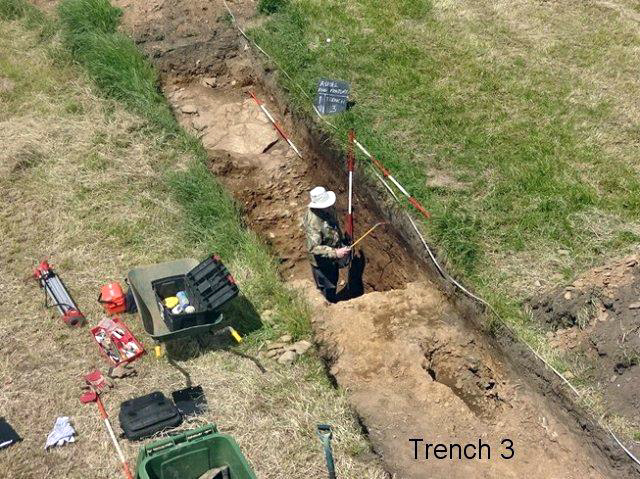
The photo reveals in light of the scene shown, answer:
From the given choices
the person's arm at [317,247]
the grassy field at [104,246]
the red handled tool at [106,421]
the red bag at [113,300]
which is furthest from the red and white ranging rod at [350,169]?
the red handled tool at [106,421]

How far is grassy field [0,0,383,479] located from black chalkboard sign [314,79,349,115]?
1928 mm

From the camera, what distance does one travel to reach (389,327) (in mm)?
7805

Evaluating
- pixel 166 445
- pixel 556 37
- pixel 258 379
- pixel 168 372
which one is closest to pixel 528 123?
pixel 556 37

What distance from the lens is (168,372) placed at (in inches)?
269

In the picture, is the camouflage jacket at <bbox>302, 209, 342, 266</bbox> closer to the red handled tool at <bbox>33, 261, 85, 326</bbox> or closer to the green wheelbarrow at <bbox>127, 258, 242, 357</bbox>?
the green wheelbarrow at <bbox>127, 258, 242, 357</bbox>

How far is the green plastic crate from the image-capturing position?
5.34 meters

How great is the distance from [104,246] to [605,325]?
5.66 m

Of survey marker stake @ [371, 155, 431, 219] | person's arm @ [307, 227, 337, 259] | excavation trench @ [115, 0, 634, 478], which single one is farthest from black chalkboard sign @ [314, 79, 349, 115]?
person's arm @ [307, 227, 337, 259]

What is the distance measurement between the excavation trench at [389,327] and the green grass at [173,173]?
0.46 meters

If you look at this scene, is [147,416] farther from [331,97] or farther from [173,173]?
[331,97]

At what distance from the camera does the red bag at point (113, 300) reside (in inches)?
289

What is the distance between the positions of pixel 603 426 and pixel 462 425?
1297 millimetres

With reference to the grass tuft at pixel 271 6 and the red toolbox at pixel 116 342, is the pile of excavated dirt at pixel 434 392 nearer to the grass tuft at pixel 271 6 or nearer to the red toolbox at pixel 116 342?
the red toolbox at pixel 116 342

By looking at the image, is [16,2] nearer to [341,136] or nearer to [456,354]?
[341,136]
